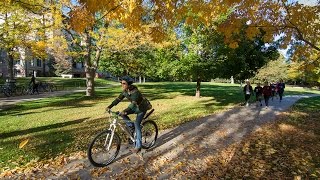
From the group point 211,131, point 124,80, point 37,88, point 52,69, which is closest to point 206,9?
point 211,131

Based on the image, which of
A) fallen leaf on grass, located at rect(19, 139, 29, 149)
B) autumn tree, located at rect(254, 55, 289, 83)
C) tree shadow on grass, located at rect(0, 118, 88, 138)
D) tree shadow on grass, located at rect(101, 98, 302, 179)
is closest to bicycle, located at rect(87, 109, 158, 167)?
tree shadow on grass, located at rect(101, 98, 302, 179)

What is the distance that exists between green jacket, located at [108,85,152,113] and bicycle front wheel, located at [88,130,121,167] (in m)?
0.74

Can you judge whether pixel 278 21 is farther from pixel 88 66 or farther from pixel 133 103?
pixel 88 66

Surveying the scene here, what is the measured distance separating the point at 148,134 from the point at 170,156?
1052 mm

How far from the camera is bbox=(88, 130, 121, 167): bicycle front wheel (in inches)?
262

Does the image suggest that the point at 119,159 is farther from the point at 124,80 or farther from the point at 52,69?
the point at 52,69

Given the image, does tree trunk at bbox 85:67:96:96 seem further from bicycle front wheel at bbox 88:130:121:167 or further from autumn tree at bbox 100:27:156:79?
bicycle front wheel at bbox 88:130:121:167

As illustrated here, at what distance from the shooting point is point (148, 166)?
6.83 metres

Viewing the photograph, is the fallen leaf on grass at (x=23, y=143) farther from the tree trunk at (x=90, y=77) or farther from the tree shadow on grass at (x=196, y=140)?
the tree trunk at (x=90, y=77)

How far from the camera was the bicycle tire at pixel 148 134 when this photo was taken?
318 inches

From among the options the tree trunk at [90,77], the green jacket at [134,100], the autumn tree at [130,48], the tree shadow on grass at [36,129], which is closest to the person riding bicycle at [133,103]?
the green jacket at [134,100]

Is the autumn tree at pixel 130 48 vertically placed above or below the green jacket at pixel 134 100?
above

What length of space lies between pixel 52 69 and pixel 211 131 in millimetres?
57005

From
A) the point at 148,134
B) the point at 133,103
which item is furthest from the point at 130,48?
the point at 133,103
